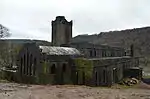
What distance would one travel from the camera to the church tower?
168 feet

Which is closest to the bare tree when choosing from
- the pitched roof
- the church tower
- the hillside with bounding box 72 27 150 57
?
the church tower

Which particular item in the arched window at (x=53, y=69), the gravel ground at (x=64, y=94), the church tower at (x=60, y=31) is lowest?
the gravel ground at (x=64, y=94)

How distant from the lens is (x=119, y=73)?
4234cm

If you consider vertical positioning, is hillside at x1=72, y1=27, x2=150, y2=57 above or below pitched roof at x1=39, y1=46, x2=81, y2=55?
above

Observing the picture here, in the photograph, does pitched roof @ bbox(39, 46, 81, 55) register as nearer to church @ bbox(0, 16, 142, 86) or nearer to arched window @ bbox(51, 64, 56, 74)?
church @ bbox(0, 16, 142, 86)

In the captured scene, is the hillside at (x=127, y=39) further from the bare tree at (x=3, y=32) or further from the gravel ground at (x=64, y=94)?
the gravel ground at (x=64, y=94)

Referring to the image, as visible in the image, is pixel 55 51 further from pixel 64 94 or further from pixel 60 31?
pixel 60 31

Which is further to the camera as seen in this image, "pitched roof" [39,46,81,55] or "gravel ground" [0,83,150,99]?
"pitched roof" [39,46,81,55]

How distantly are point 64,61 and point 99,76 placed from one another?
543cm

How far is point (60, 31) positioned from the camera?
169 feet

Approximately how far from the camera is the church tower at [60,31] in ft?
168

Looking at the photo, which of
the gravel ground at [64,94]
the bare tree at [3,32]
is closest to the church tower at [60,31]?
the bare tree at [3,32]

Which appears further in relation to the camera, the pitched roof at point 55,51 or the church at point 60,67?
the pitched roof at point 55,51

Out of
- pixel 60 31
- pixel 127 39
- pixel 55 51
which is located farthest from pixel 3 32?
pixel 127 39
